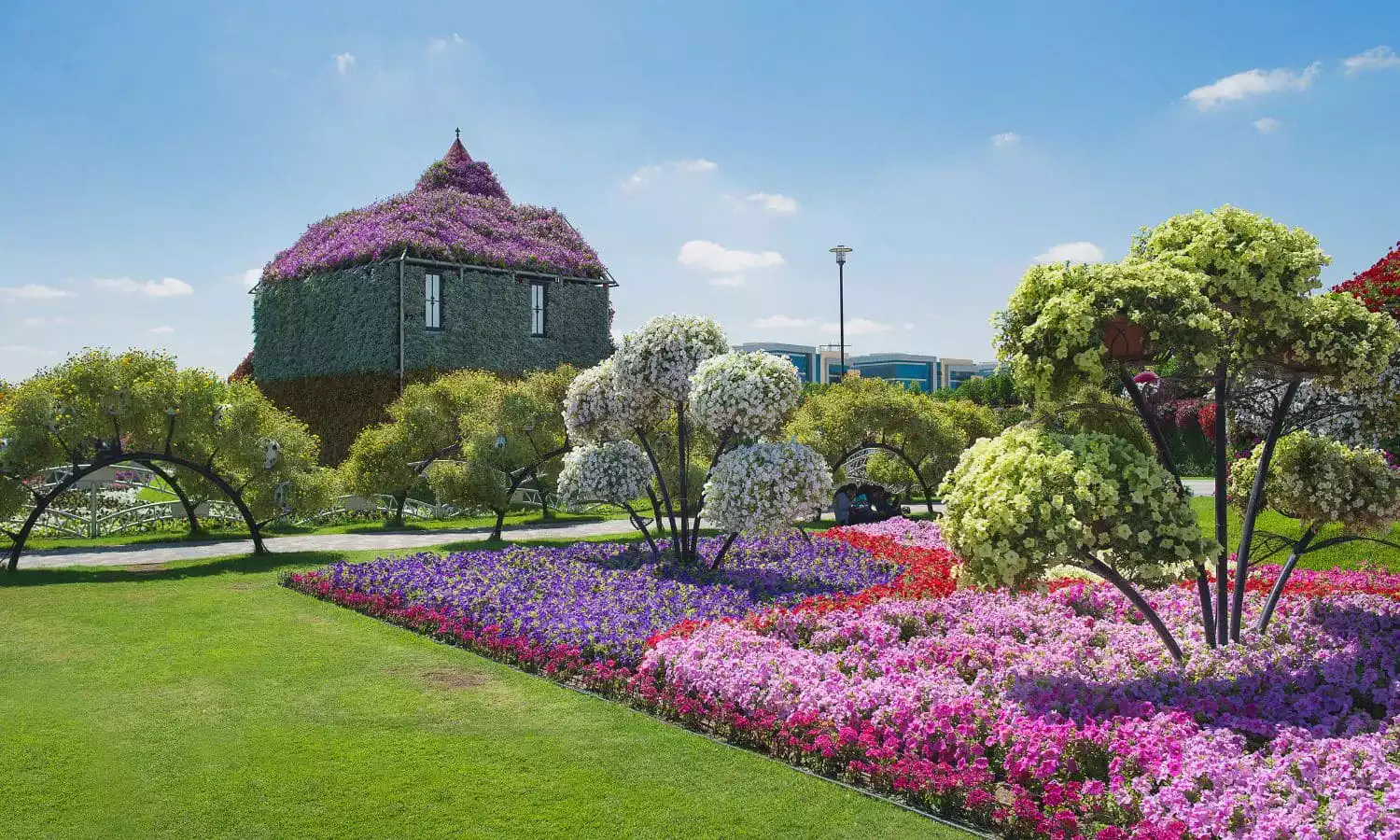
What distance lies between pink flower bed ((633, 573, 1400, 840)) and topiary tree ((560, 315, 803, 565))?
3317 millimetres

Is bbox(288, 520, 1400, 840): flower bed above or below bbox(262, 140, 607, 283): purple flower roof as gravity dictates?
below

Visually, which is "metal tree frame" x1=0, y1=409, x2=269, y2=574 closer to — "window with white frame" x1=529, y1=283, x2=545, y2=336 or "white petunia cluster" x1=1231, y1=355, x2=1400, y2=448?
"white petunia cluster" x1=1231, y1=355, x2=1400, y2=448

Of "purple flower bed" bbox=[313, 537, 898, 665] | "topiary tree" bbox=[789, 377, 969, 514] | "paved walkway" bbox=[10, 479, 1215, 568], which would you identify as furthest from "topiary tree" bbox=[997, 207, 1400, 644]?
"paved walkway" bbox=[10, 479, 1215, 568]

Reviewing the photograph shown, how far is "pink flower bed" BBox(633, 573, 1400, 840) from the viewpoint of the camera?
5.38 metres

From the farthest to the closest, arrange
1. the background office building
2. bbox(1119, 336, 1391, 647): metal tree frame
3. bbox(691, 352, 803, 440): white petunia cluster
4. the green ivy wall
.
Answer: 1. the background office building
2. the green ivy wall
3. bbox(691, 352, 803, 440): white petunia cluster
4. bbox(1119, 336, 1391, 647): metal tree frame

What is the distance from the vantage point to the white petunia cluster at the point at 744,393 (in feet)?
40.1

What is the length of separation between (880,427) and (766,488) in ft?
35.2

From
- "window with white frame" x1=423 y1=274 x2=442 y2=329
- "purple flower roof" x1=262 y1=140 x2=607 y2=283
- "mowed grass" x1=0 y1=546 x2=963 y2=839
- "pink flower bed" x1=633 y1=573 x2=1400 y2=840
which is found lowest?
"mowed grass" x1=0 y1=546 x2=963 y2=839

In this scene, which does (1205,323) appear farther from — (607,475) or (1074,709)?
(607,475)

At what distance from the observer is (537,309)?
38344 mm

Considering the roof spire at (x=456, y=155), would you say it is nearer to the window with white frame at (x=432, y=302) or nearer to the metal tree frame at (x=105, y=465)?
the window with white frame at (x=432, y=302)

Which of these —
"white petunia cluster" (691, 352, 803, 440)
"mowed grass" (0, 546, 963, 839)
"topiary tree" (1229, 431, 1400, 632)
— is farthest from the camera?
"white petunia cluster" (691, 352, 803, 440)

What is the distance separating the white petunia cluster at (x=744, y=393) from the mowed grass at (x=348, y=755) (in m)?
4.39

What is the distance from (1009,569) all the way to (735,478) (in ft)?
19.0
